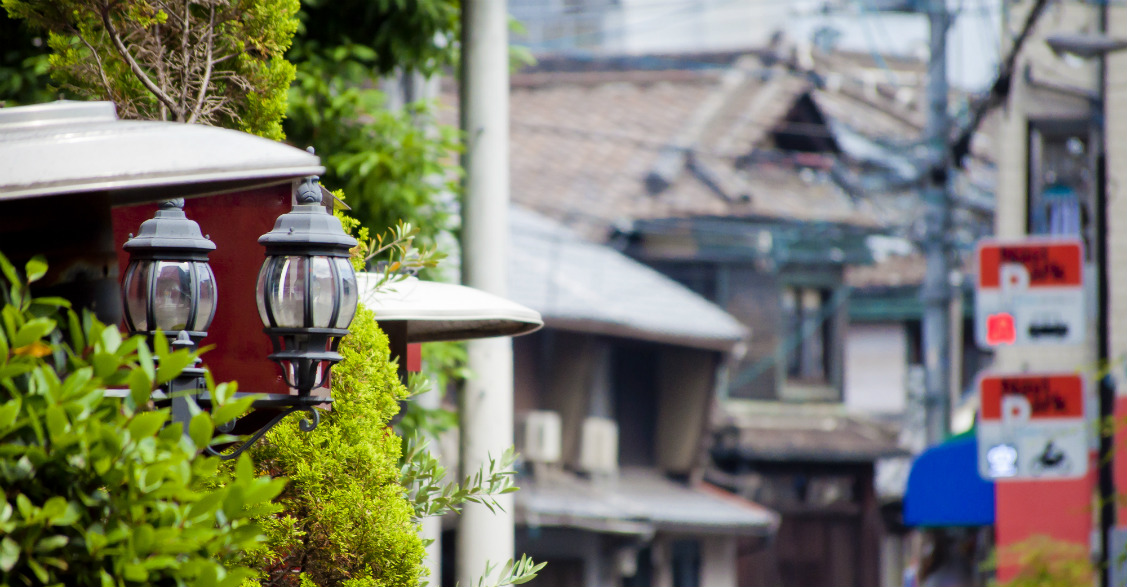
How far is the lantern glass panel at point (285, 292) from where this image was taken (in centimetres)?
391

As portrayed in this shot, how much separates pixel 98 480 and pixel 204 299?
1325 mm

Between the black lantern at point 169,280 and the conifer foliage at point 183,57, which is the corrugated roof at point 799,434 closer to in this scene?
the conifer foliage at point 183,57

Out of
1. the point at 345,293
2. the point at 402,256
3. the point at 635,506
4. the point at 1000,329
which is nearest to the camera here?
the point at 345,293

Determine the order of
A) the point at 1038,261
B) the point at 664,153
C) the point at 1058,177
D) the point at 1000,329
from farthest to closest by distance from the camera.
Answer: the point at 664,153 → the point at 1058,177 → the point at 1000,329 → the point at 1038,261

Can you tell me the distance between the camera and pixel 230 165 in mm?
3033

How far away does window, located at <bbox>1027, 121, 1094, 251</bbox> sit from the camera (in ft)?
43.5

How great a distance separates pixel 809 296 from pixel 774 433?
127 inches

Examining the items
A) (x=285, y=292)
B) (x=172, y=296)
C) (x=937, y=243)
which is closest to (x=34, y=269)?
(x=172, y=296)

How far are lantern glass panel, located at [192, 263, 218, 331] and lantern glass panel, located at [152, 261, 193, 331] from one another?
34mm


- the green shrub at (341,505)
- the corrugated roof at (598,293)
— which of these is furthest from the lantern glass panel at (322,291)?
the corrugated roof at (598,293)

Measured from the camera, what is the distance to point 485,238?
245 inches

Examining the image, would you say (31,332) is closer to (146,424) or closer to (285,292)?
(146,424)

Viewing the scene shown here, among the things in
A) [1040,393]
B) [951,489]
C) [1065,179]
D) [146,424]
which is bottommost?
[951,489]

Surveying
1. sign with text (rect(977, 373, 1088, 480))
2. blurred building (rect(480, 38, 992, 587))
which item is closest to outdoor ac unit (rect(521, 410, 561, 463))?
blurred building (rect(480, 38, 992, 587))
